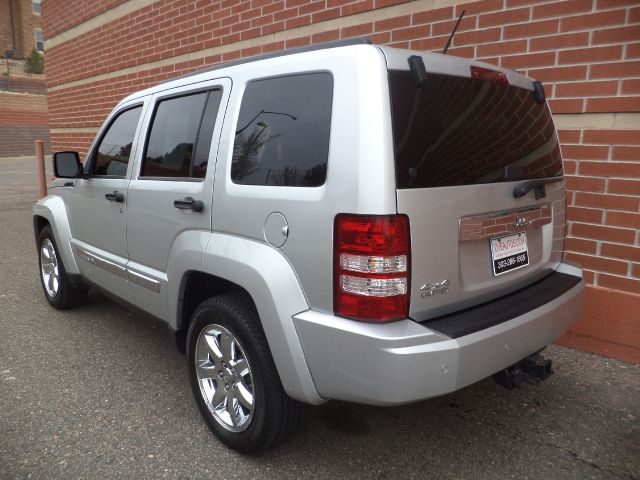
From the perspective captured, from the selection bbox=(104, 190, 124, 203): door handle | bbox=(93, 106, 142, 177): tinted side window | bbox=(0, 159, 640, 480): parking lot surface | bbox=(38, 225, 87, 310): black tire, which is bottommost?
bbox=(0, 159, 640, 480): parking lot surface

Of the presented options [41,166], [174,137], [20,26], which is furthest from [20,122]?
[174,137]

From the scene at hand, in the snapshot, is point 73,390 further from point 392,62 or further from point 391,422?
point 392,62

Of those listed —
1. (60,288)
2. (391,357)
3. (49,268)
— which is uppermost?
(391,357)

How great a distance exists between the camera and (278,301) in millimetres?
2227

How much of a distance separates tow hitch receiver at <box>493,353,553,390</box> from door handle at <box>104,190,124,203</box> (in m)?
2.48

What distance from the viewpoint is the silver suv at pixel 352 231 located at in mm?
2031

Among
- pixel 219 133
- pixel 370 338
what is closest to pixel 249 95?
pixel 219 133

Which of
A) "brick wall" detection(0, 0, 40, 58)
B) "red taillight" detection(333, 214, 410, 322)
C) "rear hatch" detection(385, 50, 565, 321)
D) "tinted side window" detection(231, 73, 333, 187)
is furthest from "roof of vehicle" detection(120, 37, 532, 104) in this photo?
"brick wall" detection(0, 0, 40, 58)

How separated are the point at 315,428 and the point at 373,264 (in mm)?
1275

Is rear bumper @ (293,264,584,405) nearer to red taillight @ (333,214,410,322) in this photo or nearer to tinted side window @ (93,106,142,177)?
red taillight @ (333,214,410,322)

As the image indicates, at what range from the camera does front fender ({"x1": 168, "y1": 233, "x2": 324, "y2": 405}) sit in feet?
7.22

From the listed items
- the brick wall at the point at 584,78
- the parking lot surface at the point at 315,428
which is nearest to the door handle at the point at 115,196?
the parking lot surface at the point at 315,428

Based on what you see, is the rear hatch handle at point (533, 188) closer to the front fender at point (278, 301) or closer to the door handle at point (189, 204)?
the front fender at point (278, 301)

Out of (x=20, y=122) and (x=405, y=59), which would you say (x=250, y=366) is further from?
(x=20, y=122)
